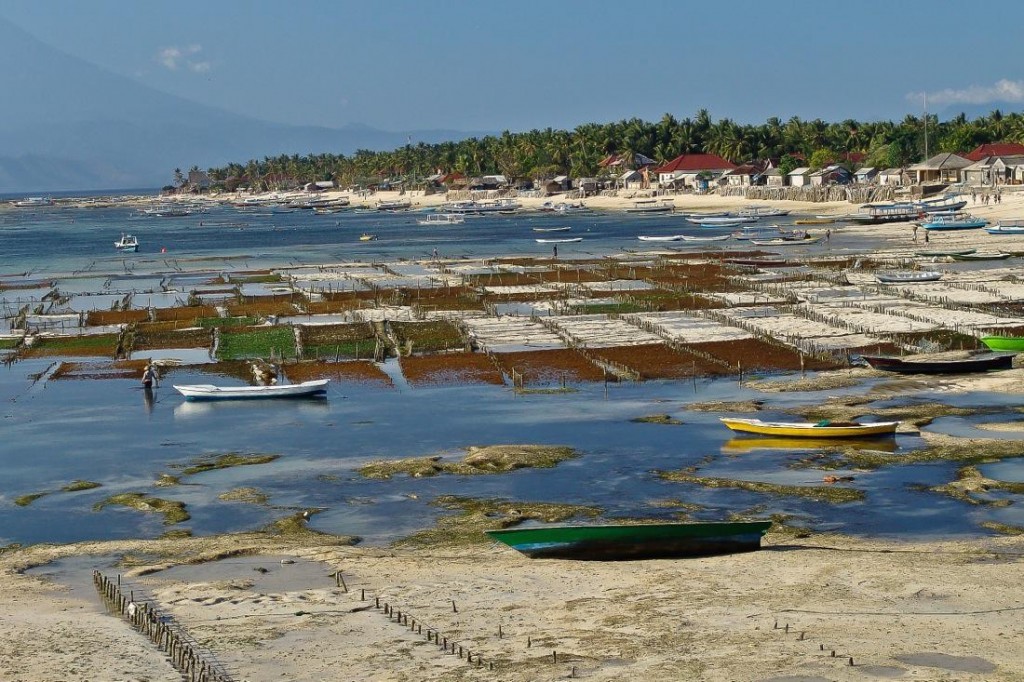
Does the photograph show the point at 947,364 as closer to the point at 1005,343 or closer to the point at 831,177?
the point at 1005,343

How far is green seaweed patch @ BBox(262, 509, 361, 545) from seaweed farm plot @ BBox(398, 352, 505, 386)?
16.8 m

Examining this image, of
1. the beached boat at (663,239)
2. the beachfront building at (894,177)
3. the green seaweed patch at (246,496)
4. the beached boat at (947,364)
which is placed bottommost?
the green seaweed patch at (246,496)

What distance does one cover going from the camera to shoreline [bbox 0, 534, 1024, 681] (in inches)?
826

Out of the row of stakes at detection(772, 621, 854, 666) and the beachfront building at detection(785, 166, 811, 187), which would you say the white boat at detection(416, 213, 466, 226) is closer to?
the beachfront building at detection(785, 166, 811, 187)

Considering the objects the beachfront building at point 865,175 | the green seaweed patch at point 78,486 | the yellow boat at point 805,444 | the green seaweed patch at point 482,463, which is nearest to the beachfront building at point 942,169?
the beachfront building at point 865,175

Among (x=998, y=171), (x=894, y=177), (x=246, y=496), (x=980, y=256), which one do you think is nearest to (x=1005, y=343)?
(x=246, y=496)

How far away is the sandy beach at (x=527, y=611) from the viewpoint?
20969mm

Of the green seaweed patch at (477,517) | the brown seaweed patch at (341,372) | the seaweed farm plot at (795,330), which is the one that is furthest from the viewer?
the seaweed farm plot at (795,330)

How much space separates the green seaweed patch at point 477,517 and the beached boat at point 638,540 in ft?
7.45

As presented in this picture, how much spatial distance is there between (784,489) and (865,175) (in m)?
143

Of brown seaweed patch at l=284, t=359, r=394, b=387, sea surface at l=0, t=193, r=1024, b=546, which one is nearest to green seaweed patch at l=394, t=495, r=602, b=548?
sea surface at l=0, t=193, r=1024, b=546

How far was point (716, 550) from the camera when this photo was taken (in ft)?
88.4

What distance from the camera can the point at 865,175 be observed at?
554 feet

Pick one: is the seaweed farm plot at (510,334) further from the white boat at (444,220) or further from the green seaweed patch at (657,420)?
the white boat at (444,220)
